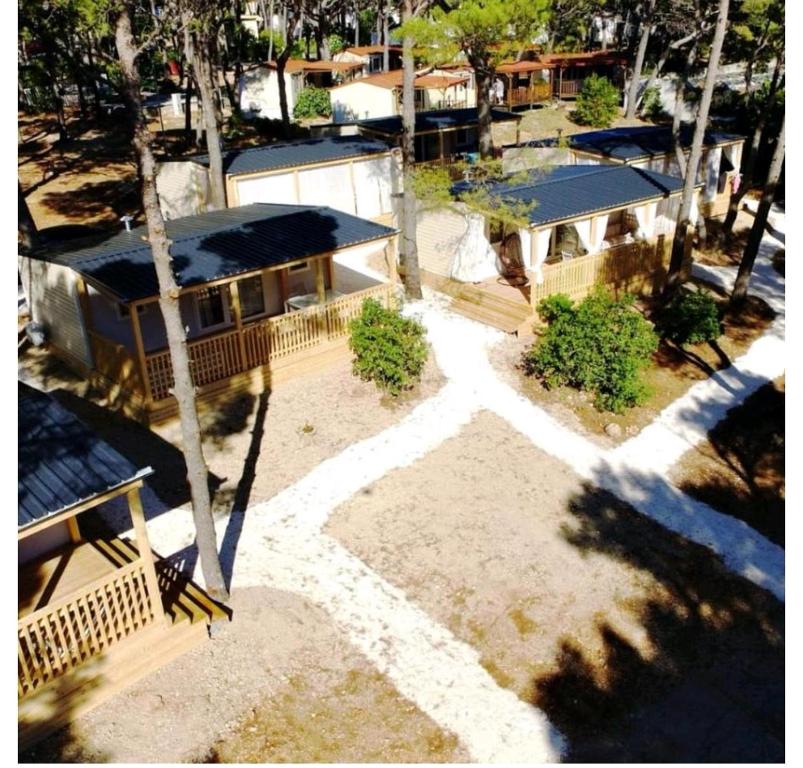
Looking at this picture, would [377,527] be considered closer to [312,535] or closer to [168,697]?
[312,535]

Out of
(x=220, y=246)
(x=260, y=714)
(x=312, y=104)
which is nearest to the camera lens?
(x=260, y=714)

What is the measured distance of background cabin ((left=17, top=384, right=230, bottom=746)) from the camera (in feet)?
30.0

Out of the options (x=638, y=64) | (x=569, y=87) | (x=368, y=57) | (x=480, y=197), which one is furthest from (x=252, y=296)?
(x=368, y=57)

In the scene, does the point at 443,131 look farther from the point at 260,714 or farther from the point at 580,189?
the point at 260,714

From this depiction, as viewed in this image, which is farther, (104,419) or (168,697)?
(104,419)

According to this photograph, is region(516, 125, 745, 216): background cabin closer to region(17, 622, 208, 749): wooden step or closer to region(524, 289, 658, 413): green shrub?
region(524, 289, 658, 413): green shrub

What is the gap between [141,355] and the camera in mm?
15719

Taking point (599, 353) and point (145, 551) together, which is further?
point (599, 353)

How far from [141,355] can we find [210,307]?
3.82 meters

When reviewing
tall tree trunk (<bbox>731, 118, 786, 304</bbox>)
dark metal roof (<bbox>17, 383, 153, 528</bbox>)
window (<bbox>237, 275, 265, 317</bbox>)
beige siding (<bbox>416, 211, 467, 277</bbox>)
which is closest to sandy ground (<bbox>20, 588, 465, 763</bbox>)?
dark metal roof (<bbox>17, 383, 153, 528</bbox>)

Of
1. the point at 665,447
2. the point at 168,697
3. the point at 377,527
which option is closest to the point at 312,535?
the point at 377,527

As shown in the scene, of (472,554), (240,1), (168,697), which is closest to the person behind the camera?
(168,697)

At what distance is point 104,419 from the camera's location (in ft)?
54.5

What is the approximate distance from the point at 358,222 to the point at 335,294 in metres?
2.23
